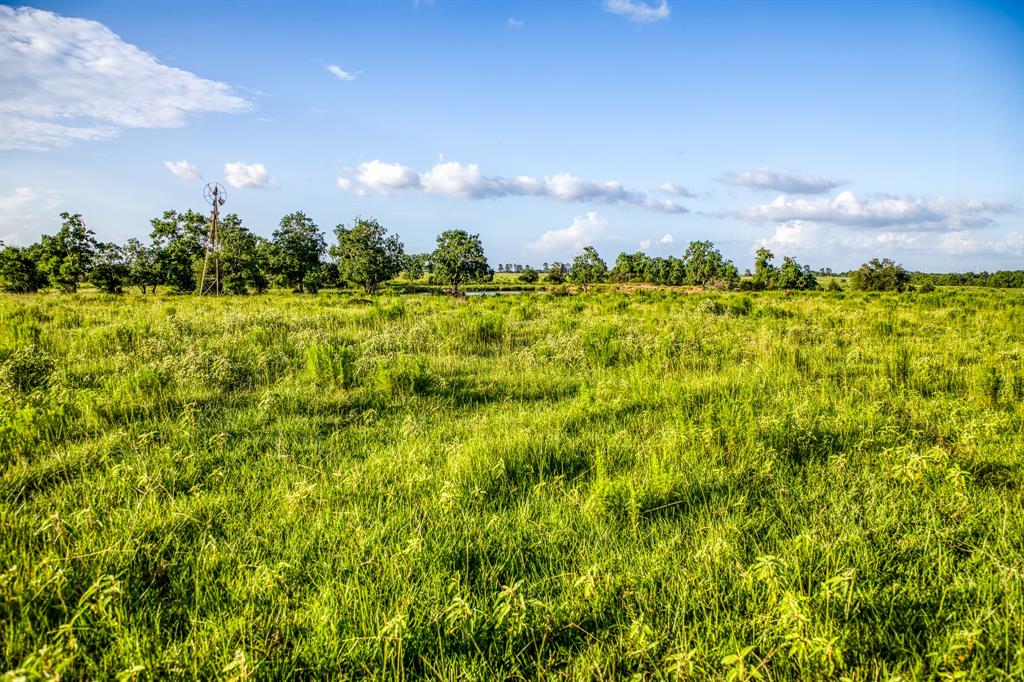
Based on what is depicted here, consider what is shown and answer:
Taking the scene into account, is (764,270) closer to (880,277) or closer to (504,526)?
(880,277)

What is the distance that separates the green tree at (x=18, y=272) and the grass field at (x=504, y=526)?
61.3 m

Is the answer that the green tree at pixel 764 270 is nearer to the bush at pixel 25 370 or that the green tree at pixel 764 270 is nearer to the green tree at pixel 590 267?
the green tree at pixel 590 267

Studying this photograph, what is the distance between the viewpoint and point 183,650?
7.02ft

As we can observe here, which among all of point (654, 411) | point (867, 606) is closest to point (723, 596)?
point (867, 606)

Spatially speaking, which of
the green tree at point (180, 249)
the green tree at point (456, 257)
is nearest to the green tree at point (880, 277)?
the green tree at point (456, 257)

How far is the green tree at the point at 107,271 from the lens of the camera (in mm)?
45344

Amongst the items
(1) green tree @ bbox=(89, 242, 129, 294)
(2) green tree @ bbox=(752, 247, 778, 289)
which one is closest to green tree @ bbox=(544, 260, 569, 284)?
(2) green tree @ bbox=(752, 247, 778, 289)

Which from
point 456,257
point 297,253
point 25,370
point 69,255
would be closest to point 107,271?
point 69,255

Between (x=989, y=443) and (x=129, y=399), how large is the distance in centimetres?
1006

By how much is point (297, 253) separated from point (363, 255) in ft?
26.2

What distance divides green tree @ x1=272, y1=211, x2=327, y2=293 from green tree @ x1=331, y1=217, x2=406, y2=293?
302cm

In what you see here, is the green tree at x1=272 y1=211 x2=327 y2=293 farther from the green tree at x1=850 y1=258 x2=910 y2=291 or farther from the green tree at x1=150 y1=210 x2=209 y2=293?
the green tree at x1=850 y1=258 x2=910 y2=291

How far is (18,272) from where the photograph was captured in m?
48.0

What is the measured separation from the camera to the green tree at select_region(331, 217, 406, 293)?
57031 millimetres
